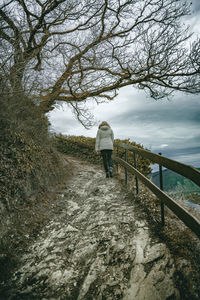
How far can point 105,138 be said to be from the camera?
20.4ft

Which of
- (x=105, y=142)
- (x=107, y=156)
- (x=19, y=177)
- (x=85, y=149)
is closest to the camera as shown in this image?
(x=19, y=177)

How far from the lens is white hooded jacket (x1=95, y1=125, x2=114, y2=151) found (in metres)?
6.13

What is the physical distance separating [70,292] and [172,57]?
817 centimetres

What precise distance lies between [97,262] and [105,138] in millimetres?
4280

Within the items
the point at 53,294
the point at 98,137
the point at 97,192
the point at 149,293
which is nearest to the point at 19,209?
the point at 53,294

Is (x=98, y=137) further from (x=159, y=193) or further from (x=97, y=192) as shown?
(x=159, y=193)

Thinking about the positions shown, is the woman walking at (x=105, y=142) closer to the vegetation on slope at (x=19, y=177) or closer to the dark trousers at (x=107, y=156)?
the dark trousers at (x=107, y=156)

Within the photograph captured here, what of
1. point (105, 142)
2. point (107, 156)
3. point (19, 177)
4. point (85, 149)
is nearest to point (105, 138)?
point (105, 142)

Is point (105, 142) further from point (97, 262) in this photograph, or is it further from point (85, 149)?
point (85, 149)

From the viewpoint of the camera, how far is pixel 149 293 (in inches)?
74.4

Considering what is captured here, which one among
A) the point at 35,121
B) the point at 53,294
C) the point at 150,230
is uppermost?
the point at 35,121

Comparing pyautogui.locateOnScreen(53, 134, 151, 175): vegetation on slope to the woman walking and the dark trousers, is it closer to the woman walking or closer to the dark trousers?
the dark trousers

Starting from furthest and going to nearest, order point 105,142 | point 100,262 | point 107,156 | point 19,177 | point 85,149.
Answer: point 85,149
point 107,156
point 105,142
point 19,177
point 100,262

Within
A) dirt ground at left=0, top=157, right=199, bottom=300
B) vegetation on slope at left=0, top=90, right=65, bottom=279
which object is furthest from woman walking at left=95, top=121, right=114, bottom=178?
dirt ground at left=0, top=157, right=199, bottom=300
